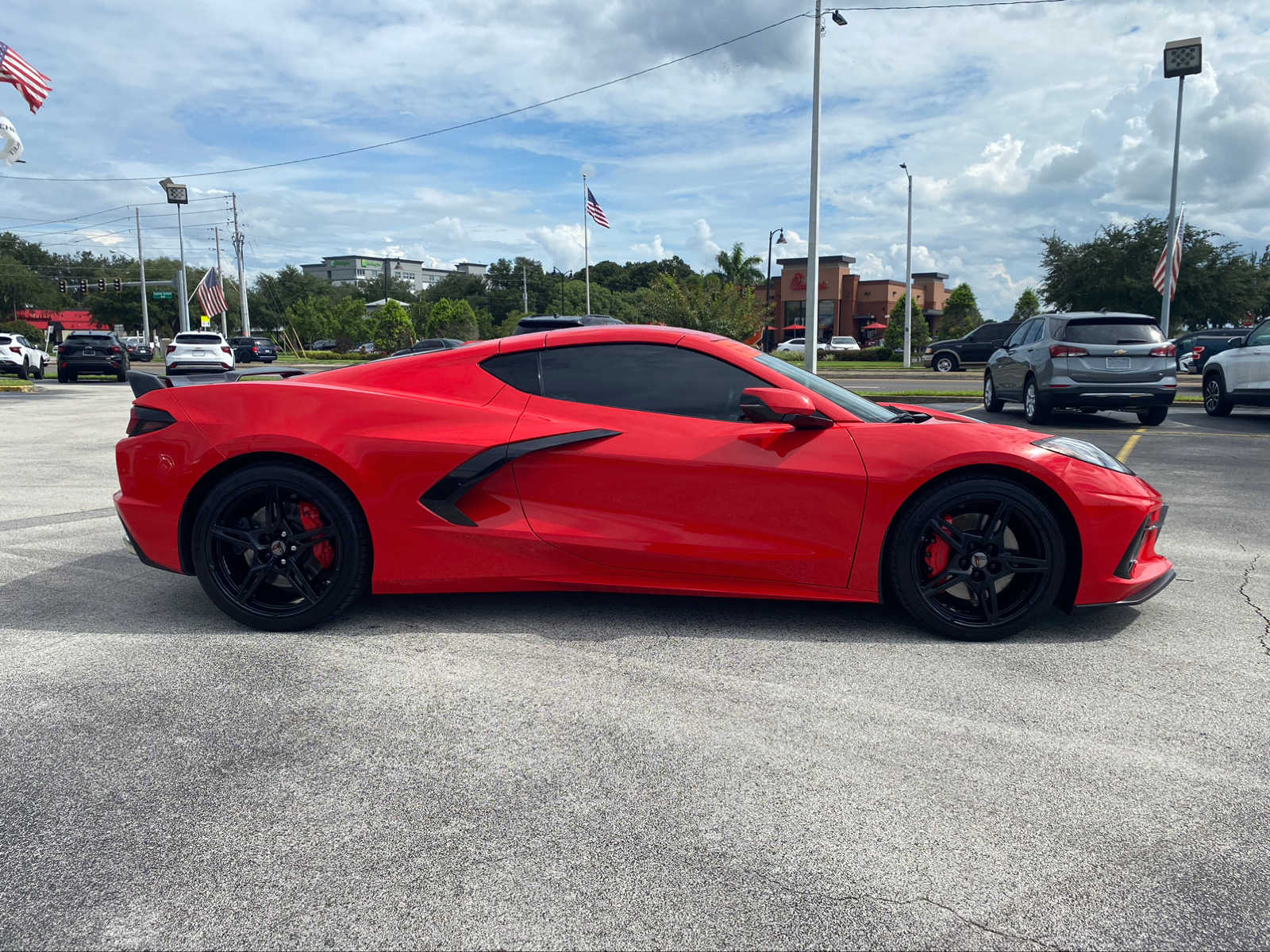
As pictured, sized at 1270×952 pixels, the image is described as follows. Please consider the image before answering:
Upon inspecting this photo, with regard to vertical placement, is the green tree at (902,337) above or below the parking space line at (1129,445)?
above

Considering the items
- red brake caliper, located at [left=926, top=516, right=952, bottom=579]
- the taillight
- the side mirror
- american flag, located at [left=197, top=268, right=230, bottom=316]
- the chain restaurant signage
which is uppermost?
the chain restaurant signage

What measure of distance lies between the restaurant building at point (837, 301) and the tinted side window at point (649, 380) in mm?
66902

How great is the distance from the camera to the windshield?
13.6 feet

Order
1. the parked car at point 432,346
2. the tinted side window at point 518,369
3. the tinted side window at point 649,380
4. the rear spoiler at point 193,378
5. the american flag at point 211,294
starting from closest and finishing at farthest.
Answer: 1. the tinted side window at point 649,380
2. the tinted side window at point 518,369
3. the rear spoiler at point 193,378
4. the parked car at point 432,346
5. the american flag at point 211,294

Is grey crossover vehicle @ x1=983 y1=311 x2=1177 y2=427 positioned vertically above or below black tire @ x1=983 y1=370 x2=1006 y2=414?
above

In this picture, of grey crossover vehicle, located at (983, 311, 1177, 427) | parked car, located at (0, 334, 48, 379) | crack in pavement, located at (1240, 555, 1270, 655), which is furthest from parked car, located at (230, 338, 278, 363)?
crack in pavement, located at (1240, 555, 1270, 655)

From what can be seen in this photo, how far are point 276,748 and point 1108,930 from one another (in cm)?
234

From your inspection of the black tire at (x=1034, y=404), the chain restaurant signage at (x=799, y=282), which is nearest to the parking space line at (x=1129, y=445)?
the black tire at (x=1034, y=404)

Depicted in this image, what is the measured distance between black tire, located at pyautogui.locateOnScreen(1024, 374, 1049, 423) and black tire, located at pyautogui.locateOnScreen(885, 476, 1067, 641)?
1029cm

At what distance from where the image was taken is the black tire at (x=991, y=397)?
1563 centimetres

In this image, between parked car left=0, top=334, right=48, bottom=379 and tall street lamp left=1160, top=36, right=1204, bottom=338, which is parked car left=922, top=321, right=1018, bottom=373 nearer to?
tall street lamp left=1160, top=36, right=1204, bottom=338

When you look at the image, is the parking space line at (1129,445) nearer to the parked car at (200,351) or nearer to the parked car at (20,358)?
the parked car at (200,351)

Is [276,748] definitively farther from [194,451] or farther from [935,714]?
[935,714]

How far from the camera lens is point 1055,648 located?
3873 mm
